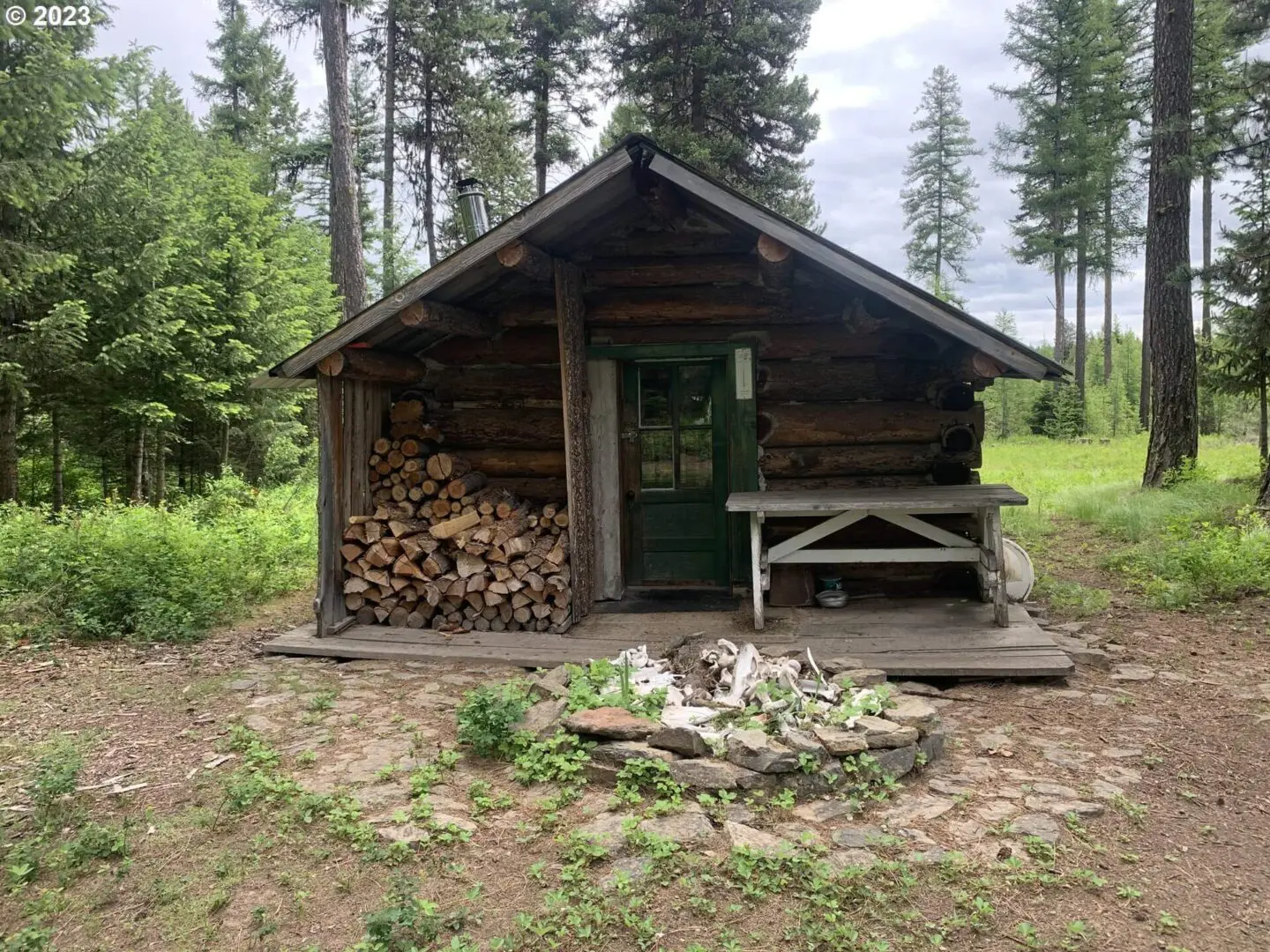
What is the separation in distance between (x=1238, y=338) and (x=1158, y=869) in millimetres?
9675

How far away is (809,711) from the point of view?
3807mm

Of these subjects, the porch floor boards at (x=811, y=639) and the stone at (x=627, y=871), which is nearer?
the stone at (x=627, y=871)

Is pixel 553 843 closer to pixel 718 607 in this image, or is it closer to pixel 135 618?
pixel 718 607

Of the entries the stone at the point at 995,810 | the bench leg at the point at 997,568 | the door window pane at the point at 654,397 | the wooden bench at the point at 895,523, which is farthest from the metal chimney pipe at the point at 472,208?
the stone at the point at 995,810

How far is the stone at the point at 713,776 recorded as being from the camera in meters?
3.37

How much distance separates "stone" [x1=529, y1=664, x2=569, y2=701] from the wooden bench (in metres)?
1.64

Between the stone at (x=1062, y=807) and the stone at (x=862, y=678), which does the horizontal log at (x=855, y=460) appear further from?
the stone at (x=1062, y=807)

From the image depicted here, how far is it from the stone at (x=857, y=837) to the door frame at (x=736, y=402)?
357 centimetres

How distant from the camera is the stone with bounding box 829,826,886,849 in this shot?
9.72 ft

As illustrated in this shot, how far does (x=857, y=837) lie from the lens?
9.90 ft

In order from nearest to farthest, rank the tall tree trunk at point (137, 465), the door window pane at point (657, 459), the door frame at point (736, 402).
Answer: the door frame at point (736, 402) → the door window pane at point (657, 459) → the tall tree trunk at point (137, 465)

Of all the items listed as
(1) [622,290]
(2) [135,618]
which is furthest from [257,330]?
(1) [622,290]

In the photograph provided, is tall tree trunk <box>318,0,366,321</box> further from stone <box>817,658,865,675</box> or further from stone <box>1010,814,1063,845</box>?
stone <box>1010,814,1063,845</box>

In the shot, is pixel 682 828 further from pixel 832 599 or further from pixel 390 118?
pixel 390 118
